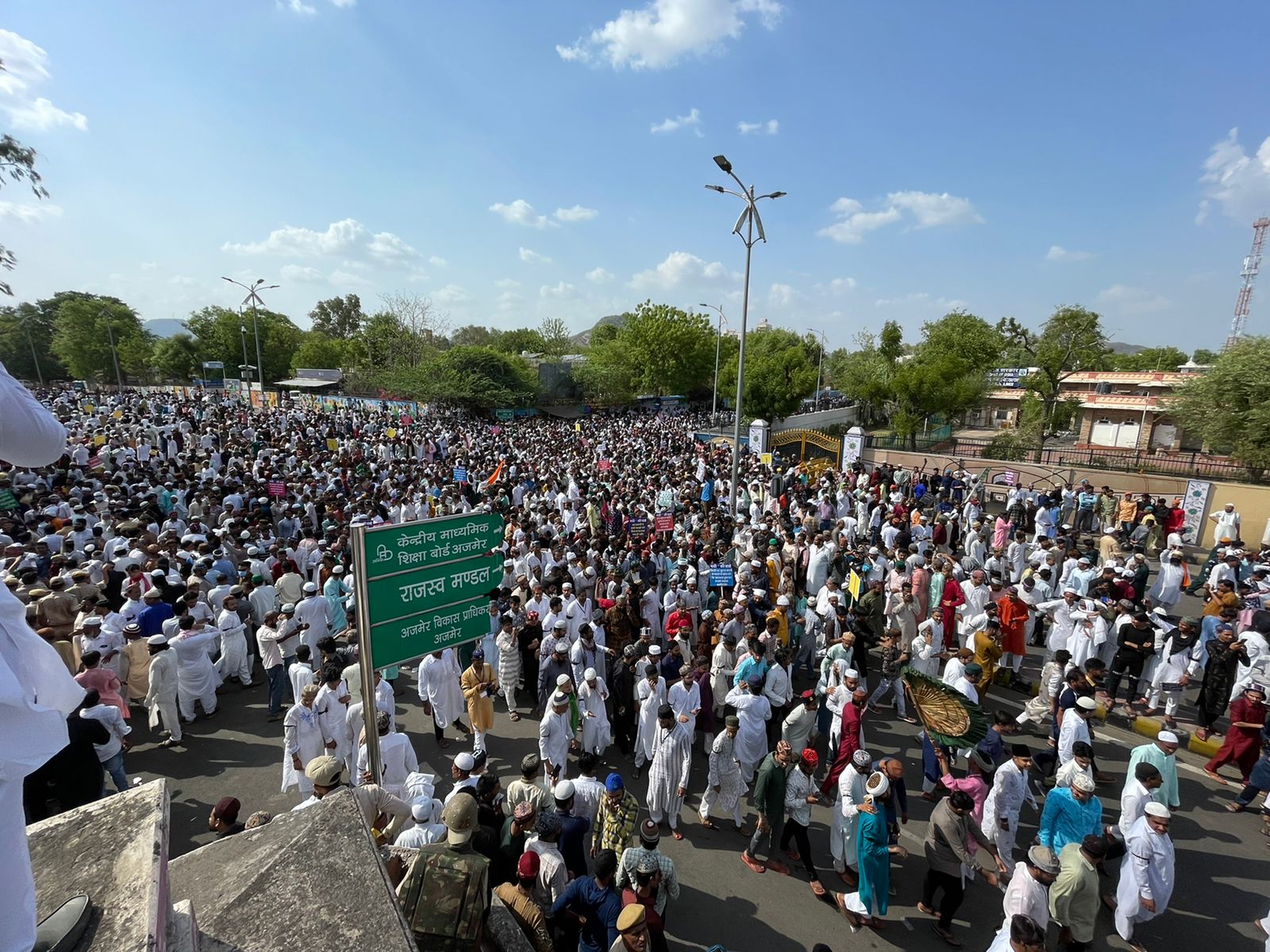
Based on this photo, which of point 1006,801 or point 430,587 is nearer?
point 430,587

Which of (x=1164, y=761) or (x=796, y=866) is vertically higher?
(x=1164, y=761)

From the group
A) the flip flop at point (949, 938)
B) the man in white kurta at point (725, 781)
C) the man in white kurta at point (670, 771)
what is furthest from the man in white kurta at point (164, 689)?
the flip flop at point (949, 938)

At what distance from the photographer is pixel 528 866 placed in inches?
144

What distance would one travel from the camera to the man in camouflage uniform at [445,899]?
2.73 m

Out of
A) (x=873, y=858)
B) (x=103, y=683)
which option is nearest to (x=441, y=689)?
(x=103, y=683)

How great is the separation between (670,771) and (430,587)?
10.0 feet

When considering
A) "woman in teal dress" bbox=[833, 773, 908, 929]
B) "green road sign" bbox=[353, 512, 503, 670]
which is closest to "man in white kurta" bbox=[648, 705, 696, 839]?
"woman in teal dress" bbox=[833, 773, 908, 929]

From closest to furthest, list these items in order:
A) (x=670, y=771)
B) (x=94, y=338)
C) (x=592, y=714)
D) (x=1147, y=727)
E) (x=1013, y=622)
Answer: (x=670, y=771) → (x=592, y=714) → (x=1147, y=727) → (x=1013, y=622) → (x=94, y=338)

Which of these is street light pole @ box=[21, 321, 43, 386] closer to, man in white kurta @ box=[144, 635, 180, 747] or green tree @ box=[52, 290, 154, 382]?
green tree @ box=[52, 290, 154, 382]

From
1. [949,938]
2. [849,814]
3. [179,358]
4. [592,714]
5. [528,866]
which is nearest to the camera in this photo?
[528,866]

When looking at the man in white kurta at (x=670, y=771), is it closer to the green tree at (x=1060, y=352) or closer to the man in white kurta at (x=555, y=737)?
the man in white kurta at (x=555, y=737)

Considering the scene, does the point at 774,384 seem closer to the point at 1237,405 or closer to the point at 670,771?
the point at 1237,405

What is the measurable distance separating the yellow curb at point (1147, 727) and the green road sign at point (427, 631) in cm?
828

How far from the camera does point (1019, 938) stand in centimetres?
329
